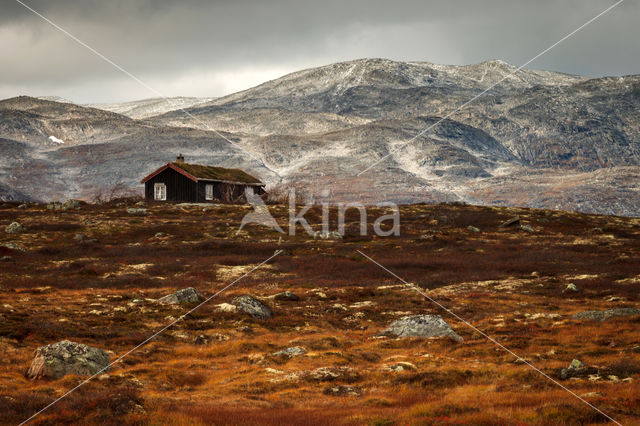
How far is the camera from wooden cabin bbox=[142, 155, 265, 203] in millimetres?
85688

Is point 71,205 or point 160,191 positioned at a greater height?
point 160,191

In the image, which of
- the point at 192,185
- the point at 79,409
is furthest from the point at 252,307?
the point at 192,185

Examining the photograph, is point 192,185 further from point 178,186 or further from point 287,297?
point 287,297

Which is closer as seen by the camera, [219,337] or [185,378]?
[185,378]

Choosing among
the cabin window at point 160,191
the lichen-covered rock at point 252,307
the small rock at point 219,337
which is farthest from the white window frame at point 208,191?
the small rock at point 219,337

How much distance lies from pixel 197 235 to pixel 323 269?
2078cm

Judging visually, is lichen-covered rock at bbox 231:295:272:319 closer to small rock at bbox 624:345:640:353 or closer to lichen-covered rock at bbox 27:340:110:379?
lichen-covered rock at bbox 27:340:110:379

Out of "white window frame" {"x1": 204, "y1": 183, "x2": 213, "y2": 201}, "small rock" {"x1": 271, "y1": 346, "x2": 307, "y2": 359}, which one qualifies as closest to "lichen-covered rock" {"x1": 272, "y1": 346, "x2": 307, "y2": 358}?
"small rock" {"x1": 271, "y1": 346, "x2": 307, "y2": 359}

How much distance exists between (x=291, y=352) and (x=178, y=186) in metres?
67.4

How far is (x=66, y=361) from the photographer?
64.4 feet

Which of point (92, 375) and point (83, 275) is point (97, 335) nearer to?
point (92, 375)

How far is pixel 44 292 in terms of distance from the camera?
35.0 m

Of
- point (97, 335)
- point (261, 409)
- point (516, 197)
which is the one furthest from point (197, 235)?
point (516, 197)

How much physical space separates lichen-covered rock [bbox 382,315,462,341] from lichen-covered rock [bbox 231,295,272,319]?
7735mm
